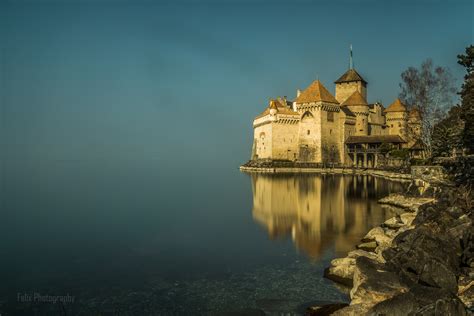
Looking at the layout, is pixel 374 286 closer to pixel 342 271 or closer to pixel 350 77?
pixel 342 271

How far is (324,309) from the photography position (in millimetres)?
8672

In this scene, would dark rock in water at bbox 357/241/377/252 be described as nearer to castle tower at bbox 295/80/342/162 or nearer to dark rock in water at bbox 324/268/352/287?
dark rock in water at bbox 324/268/352/287

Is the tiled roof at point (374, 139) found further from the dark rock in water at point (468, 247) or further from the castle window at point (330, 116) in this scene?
the dark rock in water at point (468, 247)

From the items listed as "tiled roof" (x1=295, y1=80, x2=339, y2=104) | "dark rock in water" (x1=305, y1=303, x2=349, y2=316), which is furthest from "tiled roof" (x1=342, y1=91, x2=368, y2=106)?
"dark rock in water" (x1=305, y1=303, x2=349, y2=316)

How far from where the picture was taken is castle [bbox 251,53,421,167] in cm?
5306

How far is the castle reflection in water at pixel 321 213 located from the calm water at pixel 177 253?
0.21 ft

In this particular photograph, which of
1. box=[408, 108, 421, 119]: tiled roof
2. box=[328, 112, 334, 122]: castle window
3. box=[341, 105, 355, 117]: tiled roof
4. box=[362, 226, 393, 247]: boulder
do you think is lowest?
box=[362, 226, 393, 247]: boulder

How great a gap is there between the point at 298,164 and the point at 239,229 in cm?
3595

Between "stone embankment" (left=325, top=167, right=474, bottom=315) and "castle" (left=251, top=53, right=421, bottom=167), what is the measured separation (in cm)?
3919

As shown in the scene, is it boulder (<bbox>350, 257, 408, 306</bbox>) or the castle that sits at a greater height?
the castle

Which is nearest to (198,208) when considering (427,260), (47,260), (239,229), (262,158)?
(239,229)

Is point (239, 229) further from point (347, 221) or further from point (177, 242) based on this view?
point (347, 221)

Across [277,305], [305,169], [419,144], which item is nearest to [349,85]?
Answer: [305,169]

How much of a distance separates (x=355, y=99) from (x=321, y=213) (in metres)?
40.2
